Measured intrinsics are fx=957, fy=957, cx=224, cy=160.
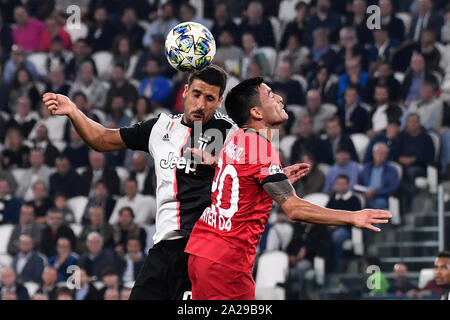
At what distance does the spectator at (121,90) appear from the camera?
587 inches

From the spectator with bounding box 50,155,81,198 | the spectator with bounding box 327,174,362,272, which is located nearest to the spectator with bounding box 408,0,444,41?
the spectator with bounding box 327,174,362,272

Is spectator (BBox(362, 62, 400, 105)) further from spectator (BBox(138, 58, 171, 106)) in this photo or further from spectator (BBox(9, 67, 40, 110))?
spectator (BBox(9, 67, 40, 110))

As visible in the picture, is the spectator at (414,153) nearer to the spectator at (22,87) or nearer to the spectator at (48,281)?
the spectator at (48,281)

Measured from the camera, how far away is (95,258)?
40.8ft

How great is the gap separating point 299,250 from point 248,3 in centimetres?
608

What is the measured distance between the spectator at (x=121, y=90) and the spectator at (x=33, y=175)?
1.37 metres

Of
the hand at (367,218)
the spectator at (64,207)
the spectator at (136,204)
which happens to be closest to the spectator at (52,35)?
the spectator at (64,207)

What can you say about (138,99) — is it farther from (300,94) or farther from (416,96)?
(416,96)

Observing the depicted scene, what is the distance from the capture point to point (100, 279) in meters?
12.1

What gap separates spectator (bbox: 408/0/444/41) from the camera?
14.3 meters

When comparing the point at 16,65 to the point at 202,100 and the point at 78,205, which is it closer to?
the point at 78,205

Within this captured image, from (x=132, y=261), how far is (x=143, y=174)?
168cm

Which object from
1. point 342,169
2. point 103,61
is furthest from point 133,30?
point 342,169
